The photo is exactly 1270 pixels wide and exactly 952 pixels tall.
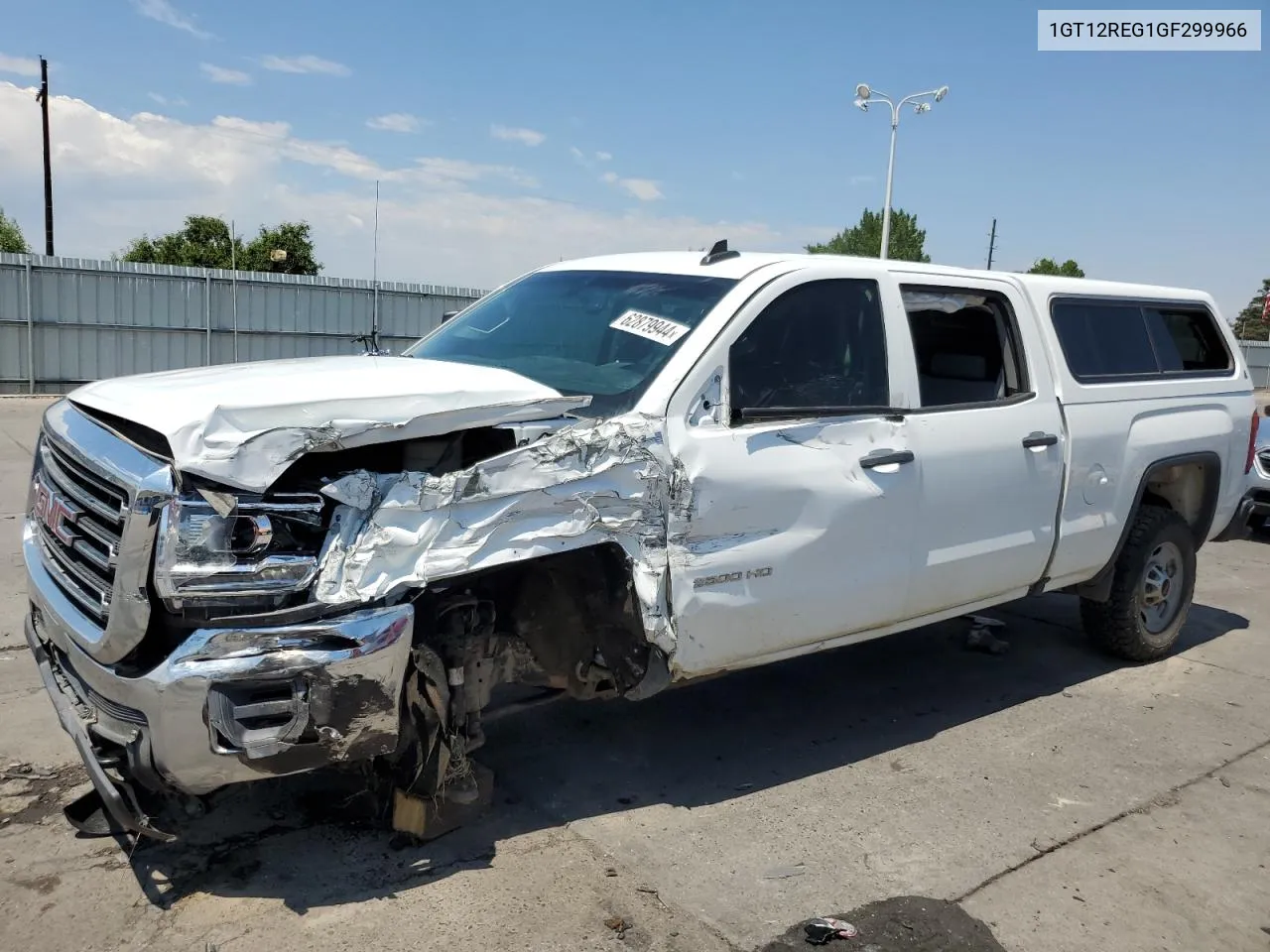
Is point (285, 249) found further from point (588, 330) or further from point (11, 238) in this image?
point (588, 330)

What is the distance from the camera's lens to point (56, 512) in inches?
130

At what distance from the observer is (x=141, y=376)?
3.70 metres

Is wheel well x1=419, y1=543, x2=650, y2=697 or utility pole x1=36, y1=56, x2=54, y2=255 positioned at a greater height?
utility pole x1=36, y1=56, x2=54, y2=255

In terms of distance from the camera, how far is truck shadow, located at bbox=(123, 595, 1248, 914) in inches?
131

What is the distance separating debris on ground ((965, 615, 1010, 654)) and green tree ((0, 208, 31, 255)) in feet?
148

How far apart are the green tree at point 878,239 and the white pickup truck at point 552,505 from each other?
5452cm

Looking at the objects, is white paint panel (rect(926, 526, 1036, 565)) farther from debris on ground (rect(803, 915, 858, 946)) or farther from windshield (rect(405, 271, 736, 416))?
debris on ground (rect(803, 915, 858, 946))

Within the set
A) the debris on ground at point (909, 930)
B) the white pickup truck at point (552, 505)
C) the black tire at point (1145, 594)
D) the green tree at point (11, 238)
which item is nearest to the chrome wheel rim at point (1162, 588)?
the black tire at point (1145, 594)

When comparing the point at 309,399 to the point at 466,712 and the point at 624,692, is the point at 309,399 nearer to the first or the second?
the point at 466,712

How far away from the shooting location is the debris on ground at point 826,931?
308cm

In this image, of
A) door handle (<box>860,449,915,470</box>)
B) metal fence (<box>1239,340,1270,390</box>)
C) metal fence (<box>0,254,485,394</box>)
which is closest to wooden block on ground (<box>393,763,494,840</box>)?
door handle (<box>860,449,915,470</box>)

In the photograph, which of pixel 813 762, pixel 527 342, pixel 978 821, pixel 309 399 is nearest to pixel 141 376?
pixel 309 399

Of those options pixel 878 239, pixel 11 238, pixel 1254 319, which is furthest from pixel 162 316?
pixel 1254 319

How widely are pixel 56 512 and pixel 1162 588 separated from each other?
5447mm
